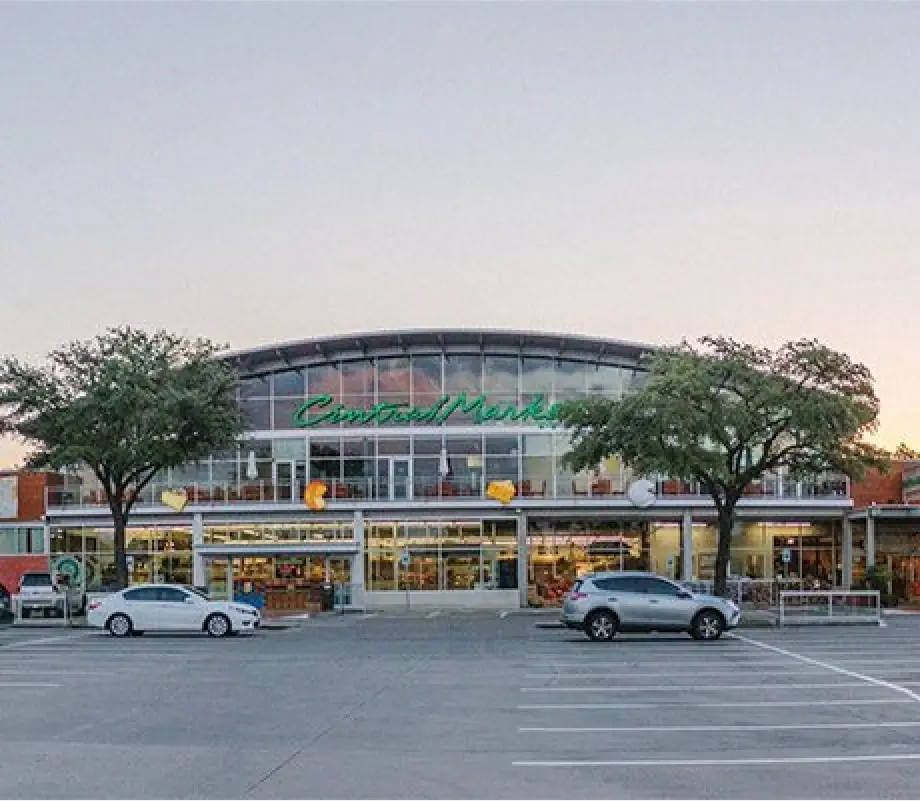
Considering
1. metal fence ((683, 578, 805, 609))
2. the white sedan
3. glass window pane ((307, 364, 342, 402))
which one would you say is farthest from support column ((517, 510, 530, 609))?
the white sedan

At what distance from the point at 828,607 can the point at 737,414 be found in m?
5.86

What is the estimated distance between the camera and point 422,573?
5872 cm

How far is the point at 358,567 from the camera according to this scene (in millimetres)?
57281

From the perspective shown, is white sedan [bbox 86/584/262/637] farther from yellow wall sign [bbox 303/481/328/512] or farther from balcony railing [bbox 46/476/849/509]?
balcony railing [bbox 46/476/849/509]

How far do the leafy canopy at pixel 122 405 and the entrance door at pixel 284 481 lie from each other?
45.6ft

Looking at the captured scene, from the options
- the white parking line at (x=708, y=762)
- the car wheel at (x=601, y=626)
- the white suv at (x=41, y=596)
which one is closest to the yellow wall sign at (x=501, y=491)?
the white suv at (x=41, y=596)

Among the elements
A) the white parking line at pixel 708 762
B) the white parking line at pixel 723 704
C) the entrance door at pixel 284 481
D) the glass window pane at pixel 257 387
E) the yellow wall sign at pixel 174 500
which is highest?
the glass window pane at pixel 257 387

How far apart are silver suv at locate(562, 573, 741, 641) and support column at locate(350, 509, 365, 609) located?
23.5m

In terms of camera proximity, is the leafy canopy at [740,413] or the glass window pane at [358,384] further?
the glass window pane at [358,384]

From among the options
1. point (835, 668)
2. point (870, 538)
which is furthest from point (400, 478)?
point (835, 668)

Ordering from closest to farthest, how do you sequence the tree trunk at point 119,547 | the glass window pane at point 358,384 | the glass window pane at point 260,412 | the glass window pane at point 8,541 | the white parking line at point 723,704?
the white parking line at point 723,704 < the tree trunk at point 119,547 < the glass window pane at point 358,384 < the glass window pane at point 260,412 < the glass window pane at point 8,541

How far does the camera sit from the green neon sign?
58.6 m

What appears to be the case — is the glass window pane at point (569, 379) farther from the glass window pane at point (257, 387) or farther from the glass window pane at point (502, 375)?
the glass window pane at point (257, 387)

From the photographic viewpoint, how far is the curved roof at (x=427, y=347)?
192 ft
